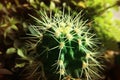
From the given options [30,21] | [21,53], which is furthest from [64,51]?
[30,21]

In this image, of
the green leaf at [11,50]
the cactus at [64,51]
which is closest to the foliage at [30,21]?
the green leaf at [11,50]

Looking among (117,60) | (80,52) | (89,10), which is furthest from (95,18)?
(80,52)

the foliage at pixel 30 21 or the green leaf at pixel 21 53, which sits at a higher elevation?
the foliage at pixel 30 21

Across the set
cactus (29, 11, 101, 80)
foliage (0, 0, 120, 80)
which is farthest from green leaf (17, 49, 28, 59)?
cactus (29, 11, 101, 80)

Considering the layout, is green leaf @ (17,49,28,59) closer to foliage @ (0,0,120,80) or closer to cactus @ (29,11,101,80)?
foliage @ (0,0,120,80)

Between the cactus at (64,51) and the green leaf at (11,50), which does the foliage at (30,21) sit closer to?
the green leaf at (11,50)

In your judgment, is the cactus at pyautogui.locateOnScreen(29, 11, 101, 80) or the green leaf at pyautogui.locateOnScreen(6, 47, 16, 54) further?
the green leaf at pyautogui.locateOnScreen(6, 47, 16, 54)

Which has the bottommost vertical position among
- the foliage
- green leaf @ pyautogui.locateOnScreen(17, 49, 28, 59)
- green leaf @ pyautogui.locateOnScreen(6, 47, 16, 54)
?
green leaf @ pyautogui.locateOnScreen(17, 49, 28, 59)

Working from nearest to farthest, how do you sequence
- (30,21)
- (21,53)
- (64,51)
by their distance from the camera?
(64,51) → (21,53) → (30,21)

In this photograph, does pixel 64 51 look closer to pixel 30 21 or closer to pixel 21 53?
pixel 21 53

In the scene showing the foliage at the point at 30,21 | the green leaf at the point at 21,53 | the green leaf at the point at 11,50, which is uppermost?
the foliage at the point at 30,21

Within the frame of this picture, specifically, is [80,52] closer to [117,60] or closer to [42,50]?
[42,50]
